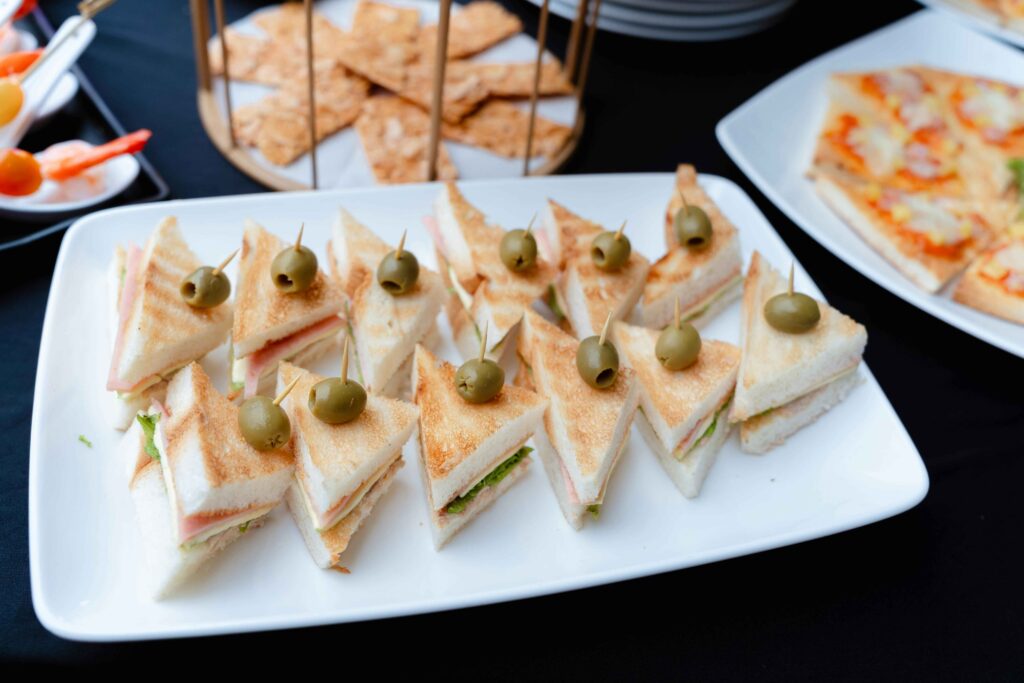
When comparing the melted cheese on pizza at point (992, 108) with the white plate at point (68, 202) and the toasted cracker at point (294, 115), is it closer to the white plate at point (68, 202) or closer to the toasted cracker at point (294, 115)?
the toasted cracker at point (294, 115)

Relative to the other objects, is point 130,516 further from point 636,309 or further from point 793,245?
point 793,245

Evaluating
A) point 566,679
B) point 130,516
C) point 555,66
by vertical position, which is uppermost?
point 555,66

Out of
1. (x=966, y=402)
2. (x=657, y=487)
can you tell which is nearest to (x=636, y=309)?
(x=657, y=487)

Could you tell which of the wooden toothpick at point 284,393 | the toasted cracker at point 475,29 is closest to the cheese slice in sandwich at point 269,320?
the wooden toothpick at point 284,393

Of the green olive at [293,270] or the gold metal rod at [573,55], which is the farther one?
the gold metal rod at [573,55]

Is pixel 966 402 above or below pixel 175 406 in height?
below

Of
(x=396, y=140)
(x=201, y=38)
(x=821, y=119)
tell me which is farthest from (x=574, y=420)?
(x=821, y=119)
